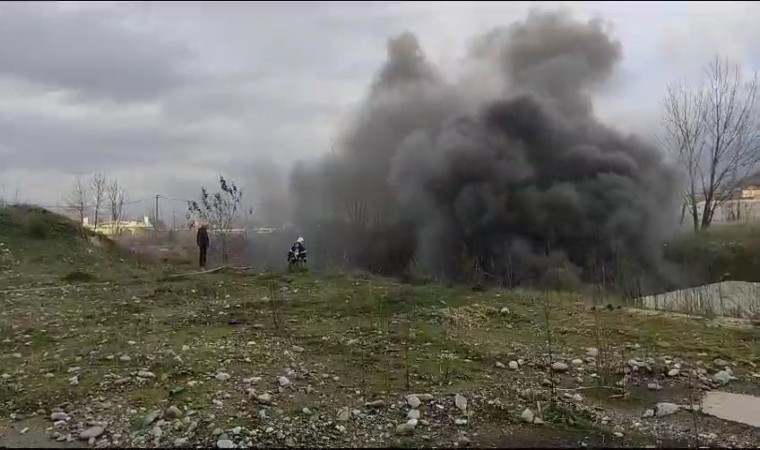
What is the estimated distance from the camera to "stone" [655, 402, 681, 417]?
4312 mm

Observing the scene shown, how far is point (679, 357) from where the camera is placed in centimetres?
582

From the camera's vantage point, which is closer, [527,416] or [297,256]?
[527,416]

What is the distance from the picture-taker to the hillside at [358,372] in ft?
13.0

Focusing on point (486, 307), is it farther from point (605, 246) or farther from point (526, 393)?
point (605, 246)

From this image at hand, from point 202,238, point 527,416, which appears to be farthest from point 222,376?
point 202,238

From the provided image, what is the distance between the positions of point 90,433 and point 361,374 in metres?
2.12

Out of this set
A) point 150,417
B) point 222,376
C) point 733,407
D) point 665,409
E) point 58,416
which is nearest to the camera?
point 150,417

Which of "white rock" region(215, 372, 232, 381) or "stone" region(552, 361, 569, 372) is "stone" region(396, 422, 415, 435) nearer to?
"white rock" region(215, 372, 232, 381)

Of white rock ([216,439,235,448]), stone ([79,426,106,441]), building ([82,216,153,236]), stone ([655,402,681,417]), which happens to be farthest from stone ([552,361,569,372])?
building ([82,216,153,236])

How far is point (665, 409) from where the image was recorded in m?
4.34

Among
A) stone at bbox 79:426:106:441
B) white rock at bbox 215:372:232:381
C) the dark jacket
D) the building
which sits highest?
the building

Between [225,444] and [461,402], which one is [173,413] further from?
[461,402]

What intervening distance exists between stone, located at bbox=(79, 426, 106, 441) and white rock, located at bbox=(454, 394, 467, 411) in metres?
2.33

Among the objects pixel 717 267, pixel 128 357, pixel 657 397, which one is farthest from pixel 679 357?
pixel 717 267
